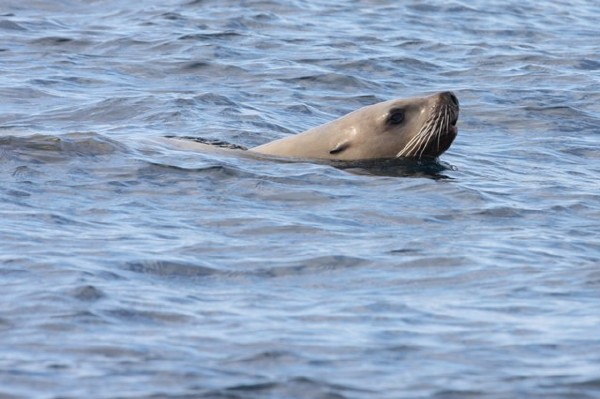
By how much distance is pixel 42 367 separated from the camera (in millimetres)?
6781

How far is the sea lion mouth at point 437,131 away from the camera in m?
12.1

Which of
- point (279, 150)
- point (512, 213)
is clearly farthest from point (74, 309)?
point (279, 150)

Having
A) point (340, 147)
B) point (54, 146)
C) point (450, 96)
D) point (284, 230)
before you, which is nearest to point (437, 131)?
point (450, 96)

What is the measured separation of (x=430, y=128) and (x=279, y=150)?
4.26 ft

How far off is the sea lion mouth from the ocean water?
0.25 meters

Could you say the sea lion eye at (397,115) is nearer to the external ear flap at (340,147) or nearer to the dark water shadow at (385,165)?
the dark water shadow at (385,165)

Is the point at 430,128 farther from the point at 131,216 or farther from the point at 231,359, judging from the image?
the point at 231,359

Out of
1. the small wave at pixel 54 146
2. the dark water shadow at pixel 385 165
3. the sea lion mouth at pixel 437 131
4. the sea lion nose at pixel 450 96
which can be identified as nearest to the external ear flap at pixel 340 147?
the dark water shadow at pixel 385 165

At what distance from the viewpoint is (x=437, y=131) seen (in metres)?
12.2

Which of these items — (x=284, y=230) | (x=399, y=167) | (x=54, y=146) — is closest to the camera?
(x=284, y=230)

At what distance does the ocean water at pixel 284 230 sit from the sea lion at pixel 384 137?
1.00 feet

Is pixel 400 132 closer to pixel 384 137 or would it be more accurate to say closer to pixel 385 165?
pixel 384 137

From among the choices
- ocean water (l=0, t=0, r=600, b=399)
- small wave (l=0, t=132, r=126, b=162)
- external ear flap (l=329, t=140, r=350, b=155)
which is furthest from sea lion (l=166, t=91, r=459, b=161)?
small wave (l=0, t=132, r=126, b=162)

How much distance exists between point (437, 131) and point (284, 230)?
2926 mm
